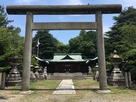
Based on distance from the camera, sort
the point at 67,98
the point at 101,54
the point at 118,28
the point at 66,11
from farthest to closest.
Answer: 1. the point at 118,28
2. the point at 66,11
3. the point at 101,54
4. the point at 67,98

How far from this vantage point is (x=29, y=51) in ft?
37.1

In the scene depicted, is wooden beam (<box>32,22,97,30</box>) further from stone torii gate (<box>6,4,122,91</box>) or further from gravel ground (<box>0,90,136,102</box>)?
gravel ground (<box>0,90,136,102</box>)

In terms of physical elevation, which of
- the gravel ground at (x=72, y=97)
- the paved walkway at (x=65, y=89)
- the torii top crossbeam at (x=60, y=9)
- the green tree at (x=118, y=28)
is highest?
the green tree at (x=118, y=28)

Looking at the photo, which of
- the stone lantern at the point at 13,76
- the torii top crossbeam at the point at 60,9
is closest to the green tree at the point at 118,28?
the stone lantern at the point at 13,76

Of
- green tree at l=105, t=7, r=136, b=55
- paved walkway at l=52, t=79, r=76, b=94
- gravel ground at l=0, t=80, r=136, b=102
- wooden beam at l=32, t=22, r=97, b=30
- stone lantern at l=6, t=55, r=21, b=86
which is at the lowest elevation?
paved walkway at l=52, t=79, r=76, b=94

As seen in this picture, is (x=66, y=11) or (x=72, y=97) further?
(x=66, y=11)

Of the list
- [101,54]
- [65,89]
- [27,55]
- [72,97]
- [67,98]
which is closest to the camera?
[67,98]

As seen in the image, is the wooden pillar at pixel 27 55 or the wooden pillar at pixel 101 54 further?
the wooden pillar at pixel 101 54

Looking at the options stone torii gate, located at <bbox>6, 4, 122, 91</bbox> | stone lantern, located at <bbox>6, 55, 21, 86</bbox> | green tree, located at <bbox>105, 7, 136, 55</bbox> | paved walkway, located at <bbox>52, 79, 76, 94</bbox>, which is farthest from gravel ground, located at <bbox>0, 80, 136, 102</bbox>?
green tree, located at <bbox>105, 7, 136, 55</bbox>

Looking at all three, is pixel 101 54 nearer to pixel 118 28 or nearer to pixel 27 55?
pixel 27 55

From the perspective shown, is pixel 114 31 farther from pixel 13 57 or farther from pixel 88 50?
pixel 13 57

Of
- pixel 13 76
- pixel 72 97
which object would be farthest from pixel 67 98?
pixel 13 76

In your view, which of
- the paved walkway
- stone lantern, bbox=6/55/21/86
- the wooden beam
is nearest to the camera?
the paved walkway

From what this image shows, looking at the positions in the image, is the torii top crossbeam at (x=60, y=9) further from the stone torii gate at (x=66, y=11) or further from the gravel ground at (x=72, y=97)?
the gravel ground at (x=72, y=97)
